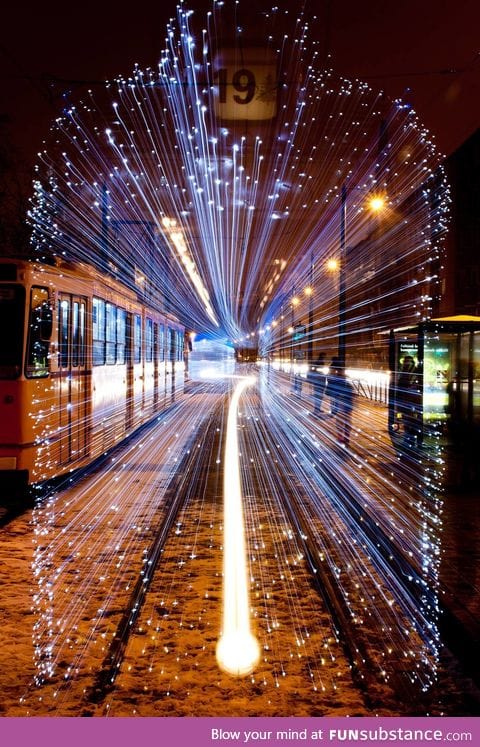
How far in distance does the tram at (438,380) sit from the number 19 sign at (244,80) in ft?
19.7

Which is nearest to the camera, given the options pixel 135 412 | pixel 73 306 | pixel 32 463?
pixel 32 463

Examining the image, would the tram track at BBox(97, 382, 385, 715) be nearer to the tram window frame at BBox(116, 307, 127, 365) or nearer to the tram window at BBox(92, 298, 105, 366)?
the tram window at BBox(92, 298, 105, 366)

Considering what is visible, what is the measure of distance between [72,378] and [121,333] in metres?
4.38

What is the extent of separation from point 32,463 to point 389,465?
753 centimetres

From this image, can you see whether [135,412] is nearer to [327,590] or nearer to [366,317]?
[327,590]

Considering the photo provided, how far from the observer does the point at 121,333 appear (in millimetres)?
15391

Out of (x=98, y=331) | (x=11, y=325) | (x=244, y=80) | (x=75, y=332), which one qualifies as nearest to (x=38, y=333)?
(x=11, y=325)

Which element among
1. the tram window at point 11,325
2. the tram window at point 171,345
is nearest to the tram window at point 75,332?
the tram window at point 11,325

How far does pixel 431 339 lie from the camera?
52.5 feet

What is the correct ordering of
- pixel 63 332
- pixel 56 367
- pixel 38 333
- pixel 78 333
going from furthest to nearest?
pixel 78 333 < pixel 63 332 < pixel 56 367 < pixel 38 333

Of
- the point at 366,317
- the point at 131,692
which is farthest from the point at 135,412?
the point at 366,317

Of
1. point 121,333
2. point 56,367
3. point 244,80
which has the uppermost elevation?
point 244,80

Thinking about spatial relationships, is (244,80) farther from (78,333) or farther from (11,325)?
(11,325)

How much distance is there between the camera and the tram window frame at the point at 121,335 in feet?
49.3
